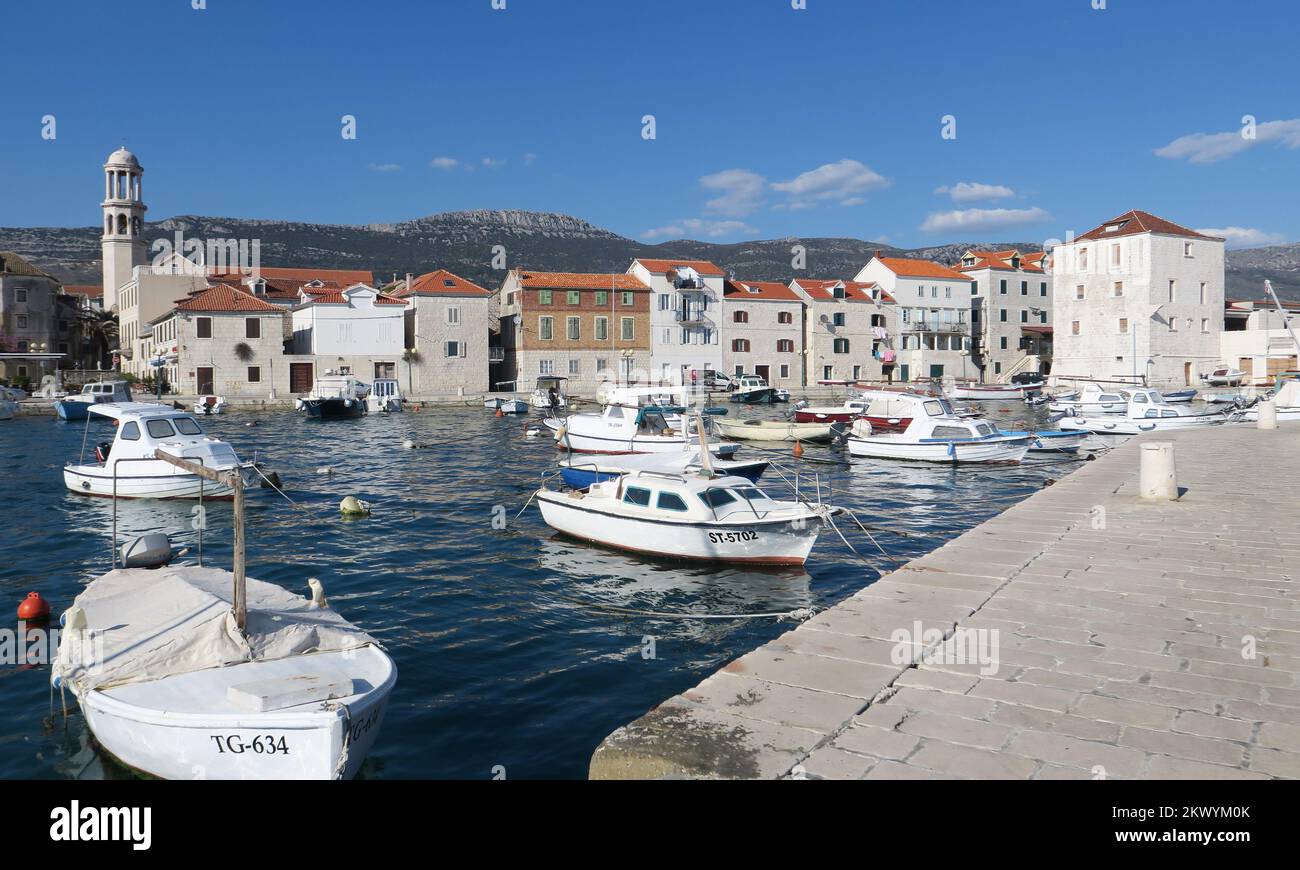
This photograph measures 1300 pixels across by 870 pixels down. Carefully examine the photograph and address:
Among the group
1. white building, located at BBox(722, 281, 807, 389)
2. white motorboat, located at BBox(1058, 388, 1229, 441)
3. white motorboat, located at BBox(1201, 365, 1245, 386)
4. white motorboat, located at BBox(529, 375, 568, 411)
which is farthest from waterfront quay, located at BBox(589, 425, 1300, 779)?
white motorboat, located at BBox(1201, 365, 1245, 386)

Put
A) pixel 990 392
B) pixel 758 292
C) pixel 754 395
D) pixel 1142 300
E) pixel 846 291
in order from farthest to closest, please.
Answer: pixel 846 291
pixel 758 292
pixel 1142 300
pixel 990 392
pixel 754 395

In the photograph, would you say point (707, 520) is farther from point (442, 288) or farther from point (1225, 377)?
point (1225, 377)

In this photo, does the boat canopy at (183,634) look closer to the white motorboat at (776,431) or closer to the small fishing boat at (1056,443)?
the small fishing boat at (1056,443)

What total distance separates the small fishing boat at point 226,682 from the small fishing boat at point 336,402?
4975cm

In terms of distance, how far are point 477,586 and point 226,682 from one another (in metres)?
8.17

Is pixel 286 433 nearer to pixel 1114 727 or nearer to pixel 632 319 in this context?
pixel 632 319

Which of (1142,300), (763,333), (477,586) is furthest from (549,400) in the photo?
(1142,300)

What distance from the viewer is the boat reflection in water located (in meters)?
14.3

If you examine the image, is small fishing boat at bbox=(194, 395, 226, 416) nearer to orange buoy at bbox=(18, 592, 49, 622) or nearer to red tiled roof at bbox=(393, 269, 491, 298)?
red tiled roof at bbox=(393, 269, 491, 298)

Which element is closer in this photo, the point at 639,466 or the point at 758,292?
the point at 639,466

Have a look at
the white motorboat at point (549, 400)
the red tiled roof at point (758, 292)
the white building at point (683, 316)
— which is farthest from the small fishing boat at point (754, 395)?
the red tiled roof at point (758, 292)

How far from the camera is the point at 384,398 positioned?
209ft

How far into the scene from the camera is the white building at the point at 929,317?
89188 millimetres
